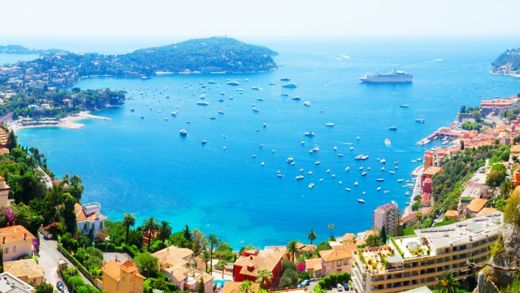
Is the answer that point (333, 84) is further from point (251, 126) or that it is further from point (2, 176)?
point (2, 176)

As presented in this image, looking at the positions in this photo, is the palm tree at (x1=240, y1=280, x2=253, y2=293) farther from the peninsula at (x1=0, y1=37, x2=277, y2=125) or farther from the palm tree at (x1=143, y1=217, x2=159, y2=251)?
the peninsula at (x1=0, y1=37, x2=277, y2=125)

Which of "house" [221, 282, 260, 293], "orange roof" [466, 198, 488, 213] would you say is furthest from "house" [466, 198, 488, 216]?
"house" [221, 282, 260, 293]

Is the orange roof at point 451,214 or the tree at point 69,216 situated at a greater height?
the tree at point 69,216

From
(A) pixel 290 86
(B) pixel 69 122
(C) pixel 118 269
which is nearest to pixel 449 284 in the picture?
(C) pixel 118 269

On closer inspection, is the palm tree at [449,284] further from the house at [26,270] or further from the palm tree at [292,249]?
the house at [26,270]

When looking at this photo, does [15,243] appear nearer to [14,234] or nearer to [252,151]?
[14,234]

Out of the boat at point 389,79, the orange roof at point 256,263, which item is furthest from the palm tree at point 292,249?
the boat at point 389,79

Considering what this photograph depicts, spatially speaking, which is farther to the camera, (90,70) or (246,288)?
(90,70)
